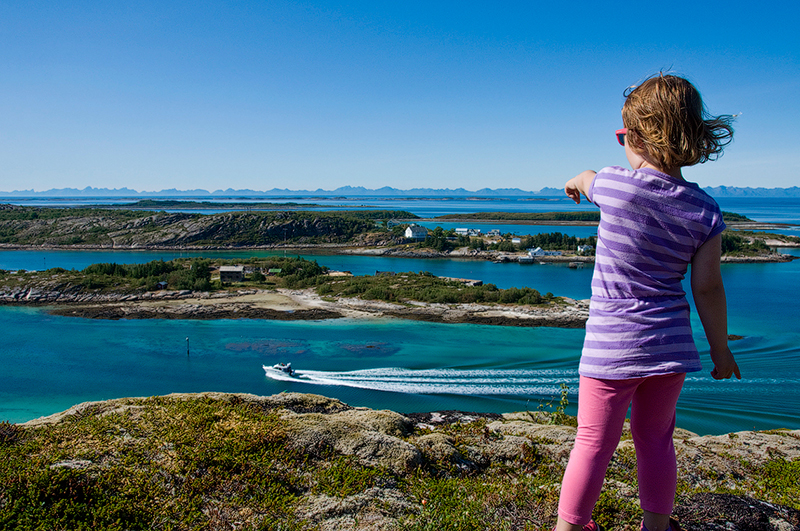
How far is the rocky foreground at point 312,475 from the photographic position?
7.04ft

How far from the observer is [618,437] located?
1597 mm

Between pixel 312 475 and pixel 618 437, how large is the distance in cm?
→ 162

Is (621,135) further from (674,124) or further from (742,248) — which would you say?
(742,248)

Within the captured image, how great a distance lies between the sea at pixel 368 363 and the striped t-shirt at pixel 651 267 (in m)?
9.10

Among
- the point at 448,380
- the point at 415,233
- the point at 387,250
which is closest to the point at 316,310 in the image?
Answer: the point at 448,380

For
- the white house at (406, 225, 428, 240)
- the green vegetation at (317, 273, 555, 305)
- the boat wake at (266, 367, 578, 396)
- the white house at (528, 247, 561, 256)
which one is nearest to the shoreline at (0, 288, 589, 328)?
the green vegetation at (317, 273, 555, 305)

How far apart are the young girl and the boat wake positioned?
14.1 metres

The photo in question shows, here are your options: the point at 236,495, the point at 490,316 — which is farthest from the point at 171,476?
the point at 490,316

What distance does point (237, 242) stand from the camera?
230 ft

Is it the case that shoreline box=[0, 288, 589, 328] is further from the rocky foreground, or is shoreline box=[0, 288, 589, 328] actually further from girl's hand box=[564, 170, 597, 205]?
girl's hand box=[564, 170, 597, 205]

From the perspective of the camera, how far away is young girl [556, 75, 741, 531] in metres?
1.42

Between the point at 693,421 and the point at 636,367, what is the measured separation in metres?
13.7

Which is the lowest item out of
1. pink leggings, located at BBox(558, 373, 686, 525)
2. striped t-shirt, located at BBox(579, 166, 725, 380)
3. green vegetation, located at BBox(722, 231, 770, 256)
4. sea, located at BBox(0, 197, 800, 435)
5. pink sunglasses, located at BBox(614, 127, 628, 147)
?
sea, located at BBox(0, 197, 800, 435)

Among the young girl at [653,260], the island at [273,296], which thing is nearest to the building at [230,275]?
the island at [273,296]
